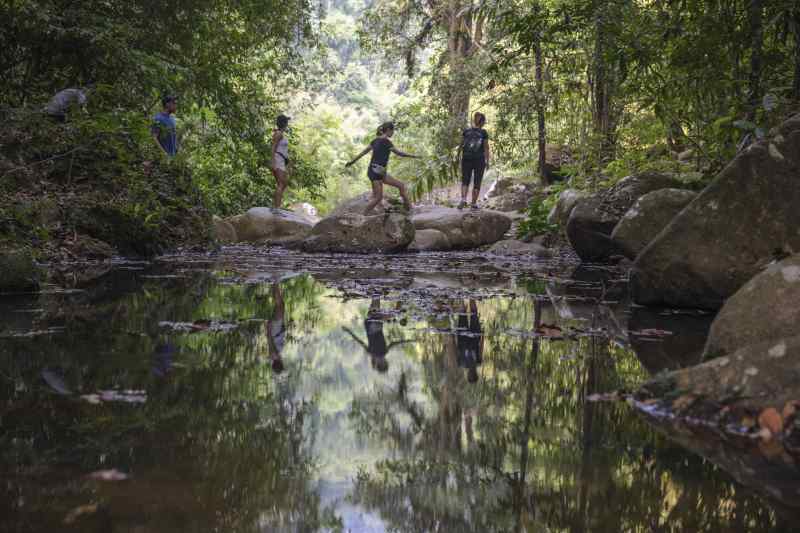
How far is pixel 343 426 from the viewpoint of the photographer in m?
2.93

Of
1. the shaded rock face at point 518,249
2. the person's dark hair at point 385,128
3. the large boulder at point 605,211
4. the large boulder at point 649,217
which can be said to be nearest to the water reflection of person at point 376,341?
the large boulder at point 649,217

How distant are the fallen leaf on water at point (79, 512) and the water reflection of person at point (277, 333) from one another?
177 cm

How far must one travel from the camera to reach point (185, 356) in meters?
4.00

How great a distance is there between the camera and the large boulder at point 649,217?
9.84 meters

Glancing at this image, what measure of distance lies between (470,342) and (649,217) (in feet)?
19.6

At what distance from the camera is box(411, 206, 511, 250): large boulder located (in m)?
→ 16.2

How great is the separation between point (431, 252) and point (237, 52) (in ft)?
22.6

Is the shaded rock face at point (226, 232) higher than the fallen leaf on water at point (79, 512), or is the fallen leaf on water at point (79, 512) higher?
the shaded rock face at point (226, 232)

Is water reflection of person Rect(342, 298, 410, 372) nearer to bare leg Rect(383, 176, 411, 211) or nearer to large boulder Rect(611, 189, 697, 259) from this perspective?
large boulder Rect(611, 189, 697, 259)

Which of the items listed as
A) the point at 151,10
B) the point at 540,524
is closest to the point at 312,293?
the point at 540,524

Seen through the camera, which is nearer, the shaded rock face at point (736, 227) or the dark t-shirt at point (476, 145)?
the shaded rock face at point (736, 227)

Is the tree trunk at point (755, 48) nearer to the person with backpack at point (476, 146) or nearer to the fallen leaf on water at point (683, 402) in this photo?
the fallen leaf on water at point (683, 402)

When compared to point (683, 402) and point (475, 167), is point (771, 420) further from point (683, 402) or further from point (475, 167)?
point (475, 167)

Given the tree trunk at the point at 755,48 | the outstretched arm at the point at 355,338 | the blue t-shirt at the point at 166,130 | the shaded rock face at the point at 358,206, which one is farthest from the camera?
the shaded rock face at the point at 358,206
